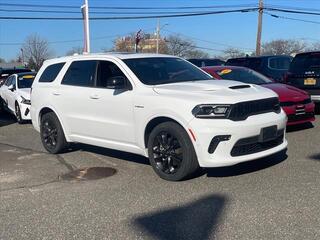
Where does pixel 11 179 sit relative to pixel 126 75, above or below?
below

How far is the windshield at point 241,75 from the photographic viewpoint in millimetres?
10383

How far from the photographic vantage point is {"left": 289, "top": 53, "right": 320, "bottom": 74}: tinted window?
11.7 metres

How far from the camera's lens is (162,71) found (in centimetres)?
716

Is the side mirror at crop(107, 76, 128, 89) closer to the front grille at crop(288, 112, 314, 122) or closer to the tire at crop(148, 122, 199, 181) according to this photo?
the tire at crop(148, 122, 199, 181)

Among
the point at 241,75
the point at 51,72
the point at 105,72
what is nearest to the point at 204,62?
the point at 241,75

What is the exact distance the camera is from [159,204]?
5.31 meters

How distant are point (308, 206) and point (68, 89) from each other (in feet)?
14.7

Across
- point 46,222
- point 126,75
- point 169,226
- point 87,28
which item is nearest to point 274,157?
point 126,75

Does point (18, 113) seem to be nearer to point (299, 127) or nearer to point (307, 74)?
point (299, 127)

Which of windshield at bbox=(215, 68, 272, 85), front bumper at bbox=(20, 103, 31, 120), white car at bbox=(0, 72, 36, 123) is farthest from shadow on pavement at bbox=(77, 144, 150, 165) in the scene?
white car at bbox=(0, 72, 36, 123)

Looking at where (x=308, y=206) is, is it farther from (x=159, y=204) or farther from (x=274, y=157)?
(x=274, y=157)

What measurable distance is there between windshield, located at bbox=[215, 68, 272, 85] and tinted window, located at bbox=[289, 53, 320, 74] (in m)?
1.74

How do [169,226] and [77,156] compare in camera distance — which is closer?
[169,226]

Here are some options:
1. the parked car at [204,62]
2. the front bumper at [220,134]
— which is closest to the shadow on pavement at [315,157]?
the front bumper at [220,134]
